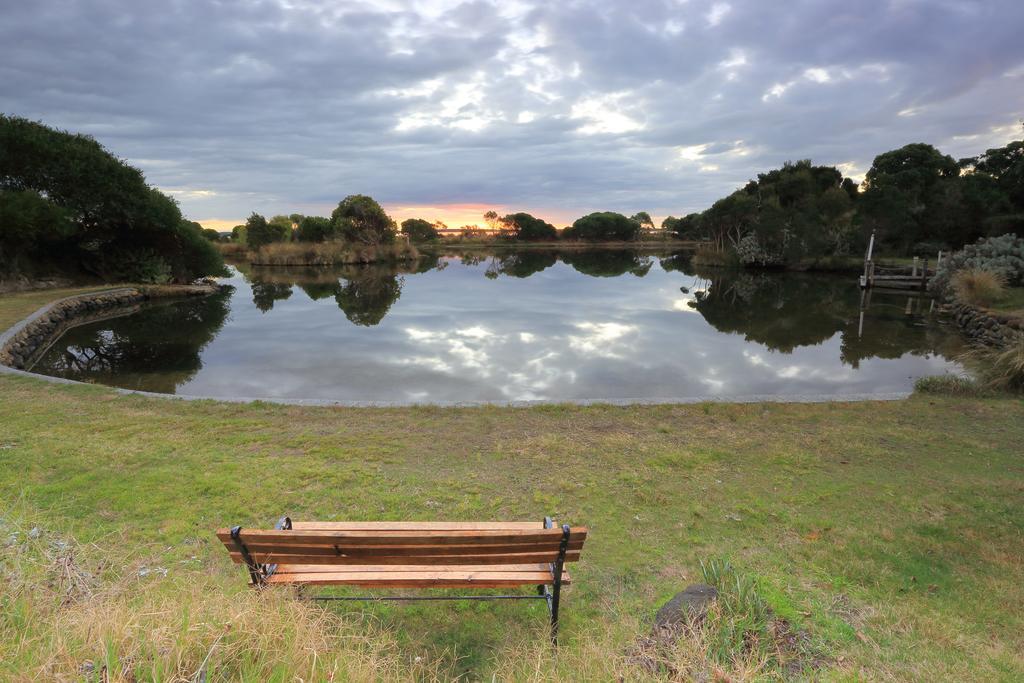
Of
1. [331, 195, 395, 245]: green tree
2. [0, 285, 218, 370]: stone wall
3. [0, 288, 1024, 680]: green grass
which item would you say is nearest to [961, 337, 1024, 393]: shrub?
[0, 288, 1024, 680]: green grass

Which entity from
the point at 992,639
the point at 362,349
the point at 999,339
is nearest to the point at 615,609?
the point at 992,639

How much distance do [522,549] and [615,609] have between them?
880 millimetres

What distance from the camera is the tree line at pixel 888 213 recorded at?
2962 cm

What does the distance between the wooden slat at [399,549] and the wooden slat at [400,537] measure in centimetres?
4

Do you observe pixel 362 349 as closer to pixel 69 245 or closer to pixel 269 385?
pixel 269 385

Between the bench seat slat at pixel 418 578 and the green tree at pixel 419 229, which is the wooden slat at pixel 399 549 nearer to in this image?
the bench seat slat at pixel 418 578

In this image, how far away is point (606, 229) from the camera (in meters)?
90.3

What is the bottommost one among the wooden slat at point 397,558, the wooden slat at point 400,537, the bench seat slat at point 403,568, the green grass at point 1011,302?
the bench seat slat at point 403,568

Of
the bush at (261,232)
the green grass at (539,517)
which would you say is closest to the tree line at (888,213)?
the green grass at (539,517)

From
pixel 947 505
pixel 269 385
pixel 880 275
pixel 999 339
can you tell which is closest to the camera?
pixel 947 505

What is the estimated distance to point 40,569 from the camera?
8.76 ft

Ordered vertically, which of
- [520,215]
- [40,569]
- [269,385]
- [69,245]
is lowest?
[269,385]

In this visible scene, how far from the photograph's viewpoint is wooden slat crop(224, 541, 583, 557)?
8.47 feet

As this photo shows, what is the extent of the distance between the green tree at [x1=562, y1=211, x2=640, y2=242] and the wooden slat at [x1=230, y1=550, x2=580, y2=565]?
9045 cm
